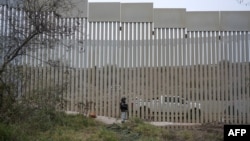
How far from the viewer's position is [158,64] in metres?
18.1

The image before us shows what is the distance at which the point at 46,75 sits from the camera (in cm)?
1773

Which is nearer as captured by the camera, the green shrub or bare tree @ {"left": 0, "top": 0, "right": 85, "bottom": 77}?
bare tree @ {"left": 0, "top": 0, "right": 85, "bottom": 77}

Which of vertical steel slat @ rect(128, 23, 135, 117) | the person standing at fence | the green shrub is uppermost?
vertical steel slat @ rect(128, 23, 135, 117)

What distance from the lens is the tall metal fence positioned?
58.3 feet

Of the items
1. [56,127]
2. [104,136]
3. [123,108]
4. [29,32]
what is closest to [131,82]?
[123,108]

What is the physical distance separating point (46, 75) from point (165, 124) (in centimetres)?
481

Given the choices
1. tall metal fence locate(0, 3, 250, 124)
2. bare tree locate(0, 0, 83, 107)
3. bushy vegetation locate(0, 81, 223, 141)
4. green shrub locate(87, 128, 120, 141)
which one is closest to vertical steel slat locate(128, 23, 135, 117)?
tall metal fence locate(0, 3, 250, 124)

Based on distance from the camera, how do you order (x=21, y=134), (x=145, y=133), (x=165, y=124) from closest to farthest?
(x=21, y=134) → (x=145, y=133) → (x=165, y=124)

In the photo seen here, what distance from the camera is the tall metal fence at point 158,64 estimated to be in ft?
58.3

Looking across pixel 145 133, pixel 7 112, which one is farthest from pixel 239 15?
pixel 7 112

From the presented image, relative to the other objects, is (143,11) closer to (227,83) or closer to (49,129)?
(227,83)

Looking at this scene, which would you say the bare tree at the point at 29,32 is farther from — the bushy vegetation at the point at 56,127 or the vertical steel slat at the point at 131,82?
the vertical steel slat at the point at 131,82

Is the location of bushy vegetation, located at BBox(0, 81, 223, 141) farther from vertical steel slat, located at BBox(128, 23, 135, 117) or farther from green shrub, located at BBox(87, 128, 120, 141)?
vertical steel slat, located at BBox(128, 23, 135, 117)

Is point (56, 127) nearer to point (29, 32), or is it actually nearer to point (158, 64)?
point (29, 32)
